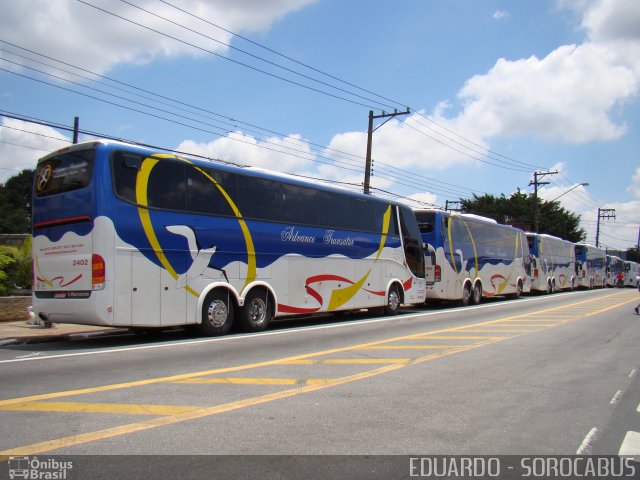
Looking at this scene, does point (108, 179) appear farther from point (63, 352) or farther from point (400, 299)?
point (400, 299)

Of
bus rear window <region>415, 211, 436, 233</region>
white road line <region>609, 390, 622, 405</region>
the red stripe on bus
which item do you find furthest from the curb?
bus rear window <region>415, 211, 436, 233</region>

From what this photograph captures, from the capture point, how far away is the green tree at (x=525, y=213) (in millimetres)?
58438

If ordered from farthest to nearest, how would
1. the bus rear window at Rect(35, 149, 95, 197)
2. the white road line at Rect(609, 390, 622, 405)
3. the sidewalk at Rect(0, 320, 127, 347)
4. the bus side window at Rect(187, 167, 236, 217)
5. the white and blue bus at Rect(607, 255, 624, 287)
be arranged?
the white and blue bus at Rect(607, 255, 624, 287), the bus side window at Rect(187, 167, 236, 217), the sidewalk at Rect(0, 320, 127, 347), the bus rear window at Rect(35, 149, 95, 197), the white road line at Rect(609, 390, 622, 405)

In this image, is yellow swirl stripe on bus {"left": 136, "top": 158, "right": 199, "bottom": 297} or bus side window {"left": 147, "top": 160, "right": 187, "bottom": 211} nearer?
yellow swirl stripe on bus {"left": 136, "top": 158, "right": 199, "bottom": 297}

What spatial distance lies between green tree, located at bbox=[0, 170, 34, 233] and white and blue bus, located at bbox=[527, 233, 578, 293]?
49485 millimetres

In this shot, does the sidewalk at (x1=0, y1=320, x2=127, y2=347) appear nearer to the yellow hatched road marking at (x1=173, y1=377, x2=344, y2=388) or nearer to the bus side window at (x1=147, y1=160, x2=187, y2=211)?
the bus side window at (x1=147, y1=160, x2=187, y2=211)

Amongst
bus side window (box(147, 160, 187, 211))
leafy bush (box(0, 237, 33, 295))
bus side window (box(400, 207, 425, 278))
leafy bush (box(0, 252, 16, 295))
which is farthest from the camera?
bus side window (box(400, 207, 425, 278))

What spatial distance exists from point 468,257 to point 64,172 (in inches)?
701

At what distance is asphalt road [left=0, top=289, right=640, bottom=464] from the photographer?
185 inches

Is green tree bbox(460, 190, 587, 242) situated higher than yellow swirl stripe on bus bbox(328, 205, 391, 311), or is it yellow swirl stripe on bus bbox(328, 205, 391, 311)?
green tree bbox(460, 190, 587, 242)

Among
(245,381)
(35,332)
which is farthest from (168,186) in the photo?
(245,381)

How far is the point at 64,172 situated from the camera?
1055cm

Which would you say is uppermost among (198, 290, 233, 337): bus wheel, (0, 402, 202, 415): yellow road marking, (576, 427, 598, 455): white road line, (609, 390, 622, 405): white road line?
(198, 290, 233, 337): bus wheel

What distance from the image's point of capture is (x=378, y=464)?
420cm
